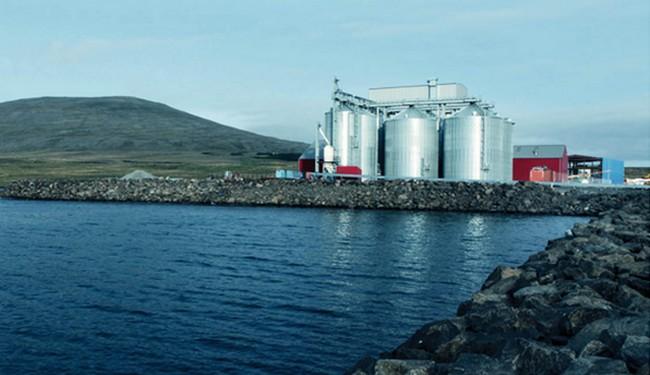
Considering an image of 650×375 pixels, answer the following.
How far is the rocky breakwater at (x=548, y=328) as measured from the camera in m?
8.41

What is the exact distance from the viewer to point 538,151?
73.4m

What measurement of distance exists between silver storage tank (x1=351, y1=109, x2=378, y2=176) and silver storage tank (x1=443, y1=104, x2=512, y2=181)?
8699mm

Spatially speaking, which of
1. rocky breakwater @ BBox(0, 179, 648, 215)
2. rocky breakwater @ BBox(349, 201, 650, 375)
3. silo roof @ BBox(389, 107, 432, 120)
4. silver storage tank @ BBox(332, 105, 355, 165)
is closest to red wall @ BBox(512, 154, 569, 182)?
rocky breakwater @ BBox(0, 179, 648, 215)

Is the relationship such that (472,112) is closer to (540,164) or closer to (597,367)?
(540,164)

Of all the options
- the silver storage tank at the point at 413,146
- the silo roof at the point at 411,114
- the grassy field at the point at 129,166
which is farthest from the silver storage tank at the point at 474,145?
the grassy field at the point at 129,166

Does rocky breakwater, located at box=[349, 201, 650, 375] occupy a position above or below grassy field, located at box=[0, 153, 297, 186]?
below

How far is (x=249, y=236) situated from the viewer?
3594 cm

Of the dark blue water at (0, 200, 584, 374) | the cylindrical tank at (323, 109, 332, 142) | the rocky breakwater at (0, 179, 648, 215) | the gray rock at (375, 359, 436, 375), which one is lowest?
the dark blue water at (0, 200, 584, 374)

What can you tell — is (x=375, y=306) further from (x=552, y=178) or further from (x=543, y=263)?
(x=552, y=178)

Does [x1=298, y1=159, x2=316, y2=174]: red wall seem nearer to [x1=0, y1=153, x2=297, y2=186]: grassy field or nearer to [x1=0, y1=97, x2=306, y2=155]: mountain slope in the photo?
[x1=0, y1=153, x2=297, y2=186]: grassy field

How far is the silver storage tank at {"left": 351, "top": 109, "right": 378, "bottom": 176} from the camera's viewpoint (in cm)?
6862

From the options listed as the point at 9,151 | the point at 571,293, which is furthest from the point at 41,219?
the point at 9,151

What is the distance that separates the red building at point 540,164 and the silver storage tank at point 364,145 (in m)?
18.0

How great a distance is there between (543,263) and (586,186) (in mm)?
46782
